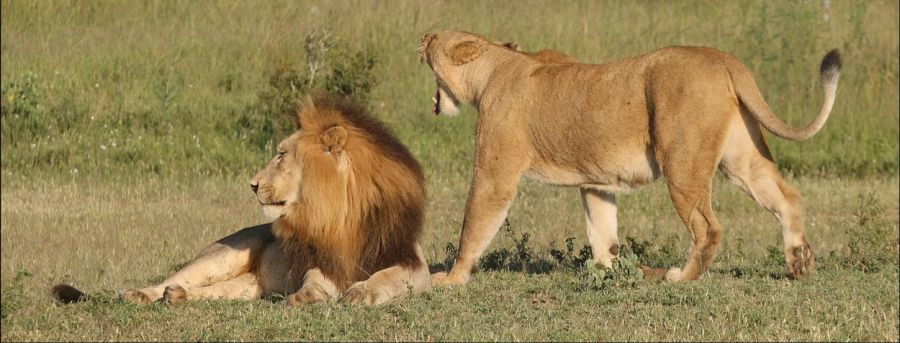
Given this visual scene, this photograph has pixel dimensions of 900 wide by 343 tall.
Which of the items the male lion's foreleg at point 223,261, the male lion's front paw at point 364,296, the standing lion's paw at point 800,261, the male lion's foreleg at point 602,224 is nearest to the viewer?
the male lion's front paw at point 364,296

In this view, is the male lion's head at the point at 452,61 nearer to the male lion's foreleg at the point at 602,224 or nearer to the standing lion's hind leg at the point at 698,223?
the male lion's foreleg at the point at 602,224

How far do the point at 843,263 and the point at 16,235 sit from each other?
4.97 m

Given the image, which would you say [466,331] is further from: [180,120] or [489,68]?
[180,120]

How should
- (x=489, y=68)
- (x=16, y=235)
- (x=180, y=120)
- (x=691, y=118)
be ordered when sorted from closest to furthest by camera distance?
(x=691, y=118)
(x=489, y=68)
(x=16, y=235)
(x=180, y=120)

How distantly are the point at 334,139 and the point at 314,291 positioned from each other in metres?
0.66

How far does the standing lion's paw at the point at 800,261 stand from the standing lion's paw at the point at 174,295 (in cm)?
291

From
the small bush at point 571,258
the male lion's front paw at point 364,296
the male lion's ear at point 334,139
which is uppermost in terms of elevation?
the male lion's ear at point 334,139

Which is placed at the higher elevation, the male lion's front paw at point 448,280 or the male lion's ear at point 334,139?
the male lion's ear at point 334,139

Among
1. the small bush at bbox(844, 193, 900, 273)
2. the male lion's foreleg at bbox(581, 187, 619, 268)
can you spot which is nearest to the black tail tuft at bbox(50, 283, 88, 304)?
the male lion's foreleg at bbox(581, 187, 619, 268)

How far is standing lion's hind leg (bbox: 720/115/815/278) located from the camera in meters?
6.81

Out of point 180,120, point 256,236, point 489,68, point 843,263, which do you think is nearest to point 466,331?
point 256,236

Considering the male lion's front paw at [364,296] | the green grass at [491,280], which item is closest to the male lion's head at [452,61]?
the green grass at [491,280]

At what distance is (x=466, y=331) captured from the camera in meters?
5.45

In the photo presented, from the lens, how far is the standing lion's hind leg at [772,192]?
681 centimetres
